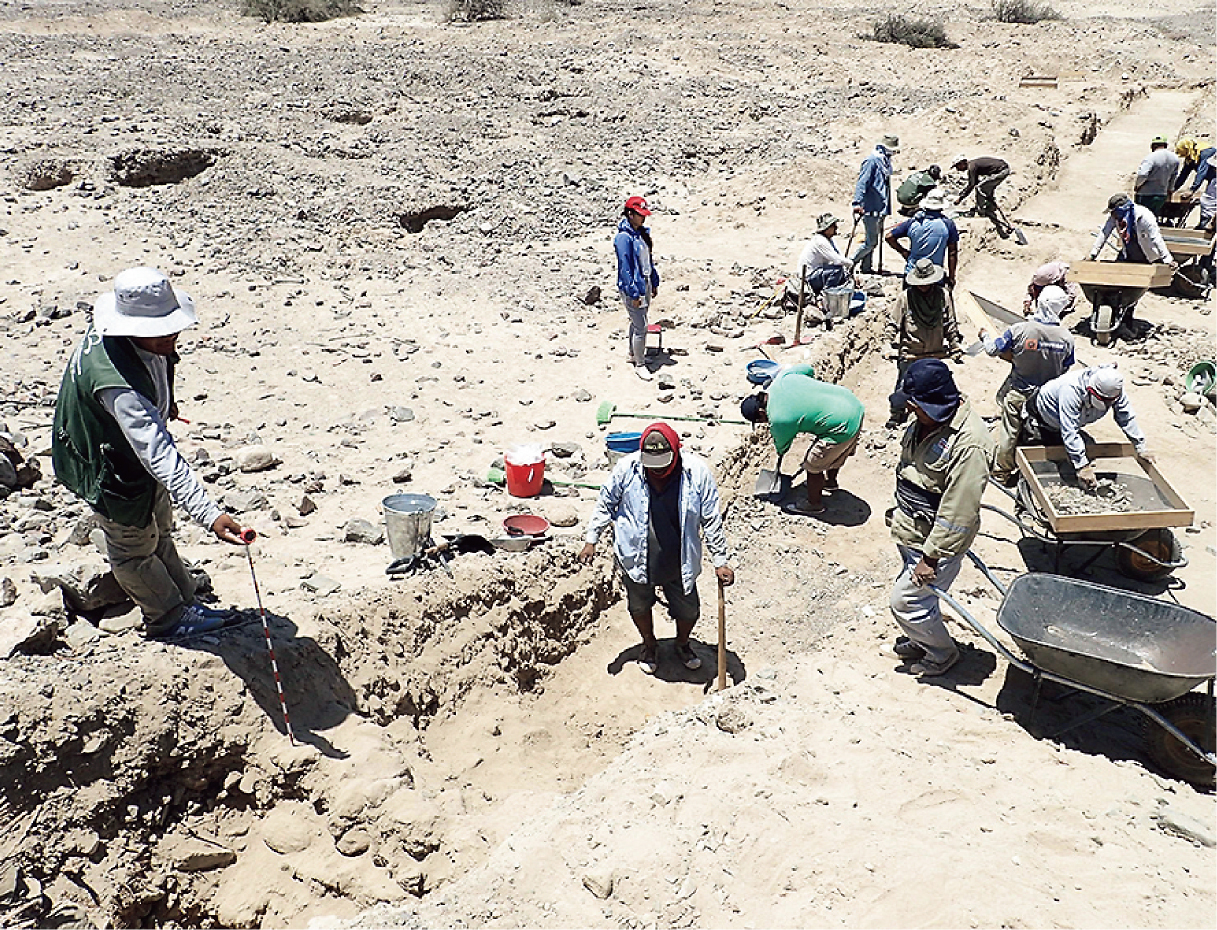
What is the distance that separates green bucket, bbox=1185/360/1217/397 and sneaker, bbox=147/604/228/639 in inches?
359

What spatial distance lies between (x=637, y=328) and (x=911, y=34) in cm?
2123

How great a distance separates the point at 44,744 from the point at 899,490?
4453 millimetres

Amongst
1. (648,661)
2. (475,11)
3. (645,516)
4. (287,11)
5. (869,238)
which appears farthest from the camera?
(475,11)

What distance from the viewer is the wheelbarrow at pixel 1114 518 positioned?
5.95 meters

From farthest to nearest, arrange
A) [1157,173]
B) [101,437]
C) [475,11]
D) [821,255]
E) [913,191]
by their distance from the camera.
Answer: [475,11] → [1157,173] → [913,191] → [821,255] → [101,437]

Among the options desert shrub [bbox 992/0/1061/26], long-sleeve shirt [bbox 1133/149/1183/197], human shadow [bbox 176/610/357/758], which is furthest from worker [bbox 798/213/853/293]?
desert shrub [bbox 992/0/1061/26]

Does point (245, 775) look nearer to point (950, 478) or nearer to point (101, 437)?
point (101, 437)

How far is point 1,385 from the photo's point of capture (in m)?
8.45

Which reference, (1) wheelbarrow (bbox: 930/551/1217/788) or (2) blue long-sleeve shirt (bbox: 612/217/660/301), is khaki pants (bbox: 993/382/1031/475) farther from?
(2) blue long-sleeve shirt (bbox: 612/217/660/301)

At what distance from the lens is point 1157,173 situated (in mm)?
12531

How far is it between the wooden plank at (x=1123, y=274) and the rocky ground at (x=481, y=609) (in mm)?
751

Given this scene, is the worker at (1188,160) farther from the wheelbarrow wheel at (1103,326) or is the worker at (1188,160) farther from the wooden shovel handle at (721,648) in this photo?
the wooden shovel handle at (721,648)

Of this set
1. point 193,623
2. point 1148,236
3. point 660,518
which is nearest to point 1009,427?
point 660,518

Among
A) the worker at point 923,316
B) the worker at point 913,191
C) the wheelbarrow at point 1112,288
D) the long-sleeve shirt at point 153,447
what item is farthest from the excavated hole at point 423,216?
the long-sleeve shirt at point 153,447
